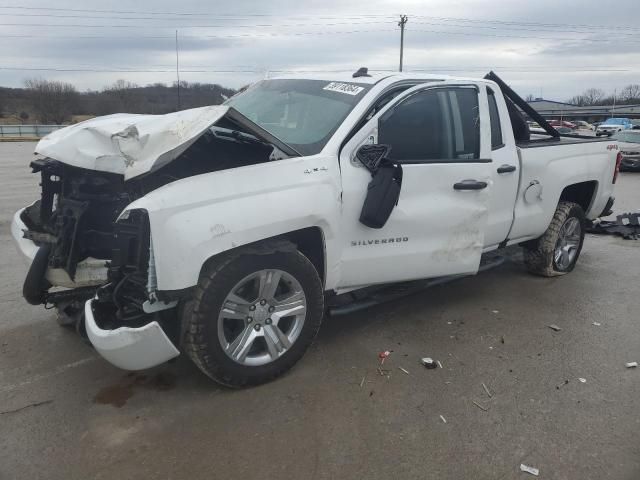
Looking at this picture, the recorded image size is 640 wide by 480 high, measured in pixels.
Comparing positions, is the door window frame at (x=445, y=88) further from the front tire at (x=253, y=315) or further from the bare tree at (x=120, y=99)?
the bare tree at (x=120, y=99)

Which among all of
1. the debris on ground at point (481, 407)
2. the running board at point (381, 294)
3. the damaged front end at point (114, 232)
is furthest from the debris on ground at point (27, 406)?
the debris on ground at point (481, 407)

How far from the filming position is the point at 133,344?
117 inches

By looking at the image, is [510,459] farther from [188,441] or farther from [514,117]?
[514,117]

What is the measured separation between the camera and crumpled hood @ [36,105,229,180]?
10.3 feet

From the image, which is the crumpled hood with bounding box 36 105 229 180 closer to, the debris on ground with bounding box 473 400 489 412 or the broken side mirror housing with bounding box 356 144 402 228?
the broken side mirror housing with bounding box 356 144 402 228

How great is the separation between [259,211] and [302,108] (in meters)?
1.32

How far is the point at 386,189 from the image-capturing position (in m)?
3.68

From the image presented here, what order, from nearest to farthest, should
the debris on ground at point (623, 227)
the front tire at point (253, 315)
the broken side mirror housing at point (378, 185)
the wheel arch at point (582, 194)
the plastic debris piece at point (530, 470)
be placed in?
the plastic debris piece at point (530, 470) < the front tire at point (253, 315) < the broken side mirror housing at point (378, 185) < the wheel arch at point (582, 194) < the debris on ground at point (623, 227)

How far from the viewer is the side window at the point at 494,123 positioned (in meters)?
4.75

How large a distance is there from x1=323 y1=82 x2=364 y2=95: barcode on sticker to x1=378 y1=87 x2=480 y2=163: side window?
0.31 metres

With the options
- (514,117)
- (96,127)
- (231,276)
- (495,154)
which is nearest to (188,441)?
(231,276)

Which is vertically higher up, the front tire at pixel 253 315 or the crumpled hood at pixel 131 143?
the crumpled hood at pixel 131 143

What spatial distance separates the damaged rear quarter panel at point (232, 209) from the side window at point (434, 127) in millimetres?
668

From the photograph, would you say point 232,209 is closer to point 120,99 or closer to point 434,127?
point 434,127
